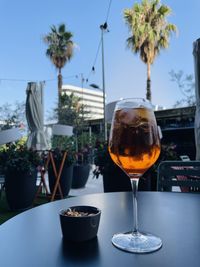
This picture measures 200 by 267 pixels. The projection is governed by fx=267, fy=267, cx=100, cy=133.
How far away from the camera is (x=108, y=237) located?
648mm

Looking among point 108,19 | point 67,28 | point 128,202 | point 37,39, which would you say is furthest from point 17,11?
point 128,202

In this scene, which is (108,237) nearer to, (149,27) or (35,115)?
(35,115)

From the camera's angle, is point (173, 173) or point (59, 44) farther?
point (59, 44)

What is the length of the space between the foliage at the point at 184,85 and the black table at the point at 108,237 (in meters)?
11.1

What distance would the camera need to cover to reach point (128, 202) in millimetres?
989

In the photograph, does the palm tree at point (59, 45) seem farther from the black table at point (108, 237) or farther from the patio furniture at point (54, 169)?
the black table at point (108, 237)

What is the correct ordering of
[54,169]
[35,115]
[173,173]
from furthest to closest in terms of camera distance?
[35,115] < [54,169] < [173,173]

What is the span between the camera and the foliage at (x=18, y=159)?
12.8ft

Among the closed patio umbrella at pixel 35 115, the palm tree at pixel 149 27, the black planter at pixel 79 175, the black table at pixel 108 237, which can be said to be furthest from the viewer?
the palm tree at pixel 149 27

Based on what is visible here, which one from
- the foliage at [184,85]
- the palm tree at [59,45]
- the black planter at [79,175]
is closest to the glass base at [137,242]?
the black planter at [79,175]

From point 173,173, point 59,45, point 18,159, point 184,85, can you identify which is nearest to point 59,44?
point 59,45

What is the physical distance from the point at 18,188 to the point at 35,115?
3.21 metres

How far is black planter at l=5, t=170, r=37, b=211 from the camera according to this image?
154 inches

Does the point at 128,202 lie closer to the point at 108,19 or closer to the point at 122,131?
the point at 122,131
